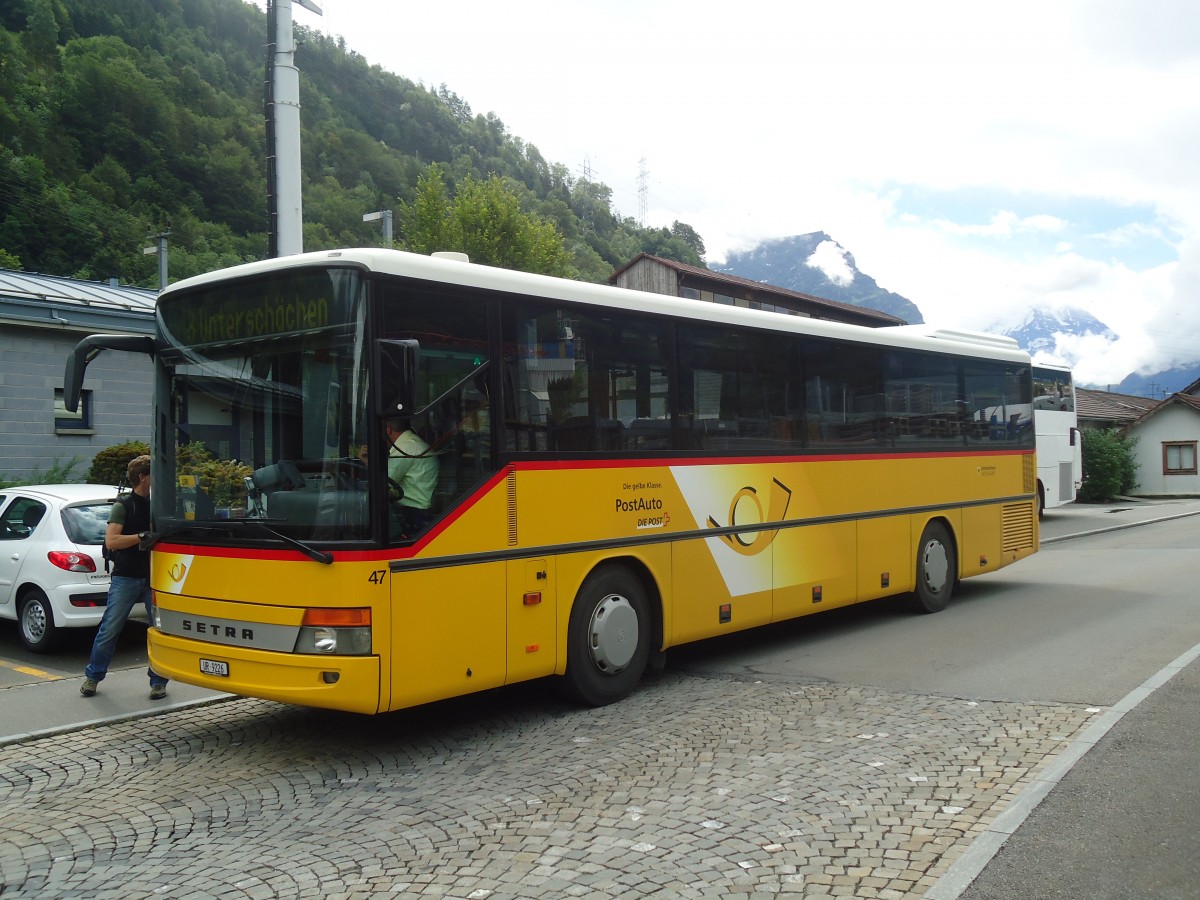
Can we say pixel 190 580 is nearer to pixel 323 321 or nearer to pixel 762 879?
pixel 323 321

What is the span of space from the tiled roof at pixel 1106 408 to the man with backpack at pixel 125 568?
Answer: 48.0 m

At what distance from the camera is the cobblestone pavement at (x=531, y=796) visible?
15.8 feet

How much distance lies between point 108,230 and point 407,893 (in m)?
70.7

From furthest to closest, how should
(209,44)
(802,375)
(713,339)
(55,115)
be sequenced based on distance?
(209,44) → (55,115) → (802,375) → (713,339)

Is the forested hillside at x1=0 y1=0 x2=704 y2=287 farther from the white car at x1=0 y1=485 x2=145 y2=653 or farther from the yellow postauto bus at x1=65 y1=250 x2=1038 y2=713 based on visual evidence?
the yellow postauto bus at x1=65 y1=250 x2=1038 y2=713

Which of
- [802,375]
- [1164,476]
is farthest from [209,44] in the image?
[802,375]

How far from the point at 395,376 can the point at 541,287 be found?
168 centimetres

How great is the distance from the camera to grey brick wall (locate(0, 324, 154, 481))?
2077 centimetres

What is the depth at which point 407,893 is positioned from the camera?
4.64m

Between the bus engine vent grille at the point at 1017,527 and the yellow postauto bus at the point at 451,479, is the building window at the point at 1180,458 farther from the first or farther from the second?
the yellow postauto bus at the point at 451,479

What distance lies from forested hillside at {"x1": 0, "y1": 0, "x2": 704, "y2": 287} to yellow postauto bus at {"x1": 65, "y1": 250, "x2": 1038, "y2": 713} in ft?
143

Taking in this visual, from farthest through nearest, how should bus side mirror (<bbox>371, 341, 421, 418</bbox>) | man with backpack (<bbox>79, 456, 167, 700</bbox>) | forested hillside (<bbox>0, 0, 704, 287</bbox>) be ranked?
forested hillside (<bbox>0, 0, 704, 287</bbox>) → man with backpack (<bbox>79, 456, 167, 700</bbox>) → bus side mirror (<bbox>371, 341, 421, 418</bbox>)

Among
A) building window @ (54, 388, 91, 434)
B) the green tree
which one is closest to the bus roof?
building window @ (54, 388, 91, 434)

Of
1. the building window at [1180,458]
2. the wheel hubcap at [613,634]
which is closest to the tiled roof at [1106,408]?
the building window at [1180,458]
